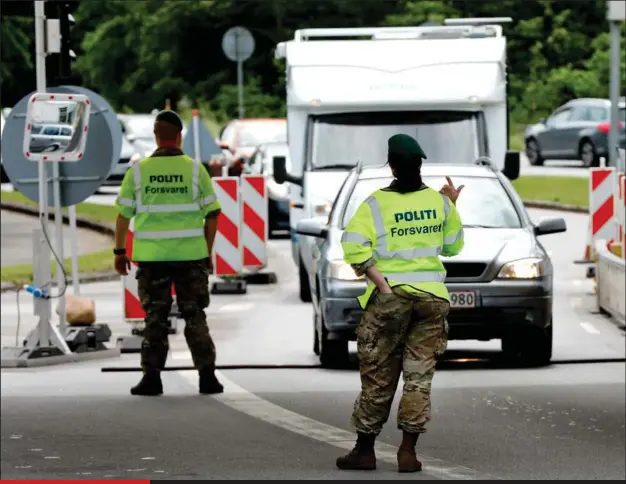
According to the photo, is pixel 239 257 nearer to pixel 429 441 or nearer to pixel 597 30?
pixel 429 441

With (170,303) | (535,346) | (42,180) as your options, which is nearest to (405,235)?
(170,303)

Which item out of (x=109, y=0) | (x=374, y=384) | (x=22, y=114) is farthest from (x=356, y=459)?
(x=109, y=0)

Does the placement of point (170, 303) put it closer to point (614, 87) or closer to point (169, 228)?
point (169, 228)

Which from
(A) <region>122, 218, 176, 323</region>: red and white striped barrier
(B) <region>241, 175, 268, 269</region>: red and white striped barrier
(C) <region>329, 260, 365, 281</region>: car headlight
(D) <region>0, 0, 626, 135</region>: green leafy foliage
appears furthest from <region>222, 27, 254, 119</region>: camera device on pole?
(C) <region>329, 260, 365, 281</region>: car headlight

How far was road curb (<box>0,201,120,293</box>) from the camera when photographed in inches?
1022

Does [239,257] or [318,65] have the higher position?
[318,65]

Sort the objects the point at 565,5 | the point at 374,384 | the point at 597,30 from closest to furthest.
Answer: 1. the point at 374,384
2. the point at 565,5
3. the point at 597,30

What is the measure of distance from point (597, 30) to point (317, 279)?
39.0 metres

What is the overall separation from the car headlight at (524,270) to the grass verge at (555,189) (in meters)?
23.9

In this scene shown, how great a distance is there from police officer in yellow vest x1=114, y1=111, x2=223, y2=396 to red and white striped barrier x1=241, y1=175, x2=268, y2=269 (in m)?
10.9

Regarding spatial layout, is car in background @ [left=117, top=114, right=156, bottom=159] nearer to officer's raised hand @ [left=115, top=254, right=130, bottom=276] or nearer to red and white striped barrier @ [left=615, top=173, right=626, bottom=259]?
red and white striped barrier @ [left=615, top=173, right=626, bottom=259]

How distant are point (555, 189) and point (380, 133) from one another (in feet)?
71.6

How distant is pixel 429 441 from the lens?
480 inches

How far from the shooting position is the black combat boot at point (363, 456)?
10.8 m
